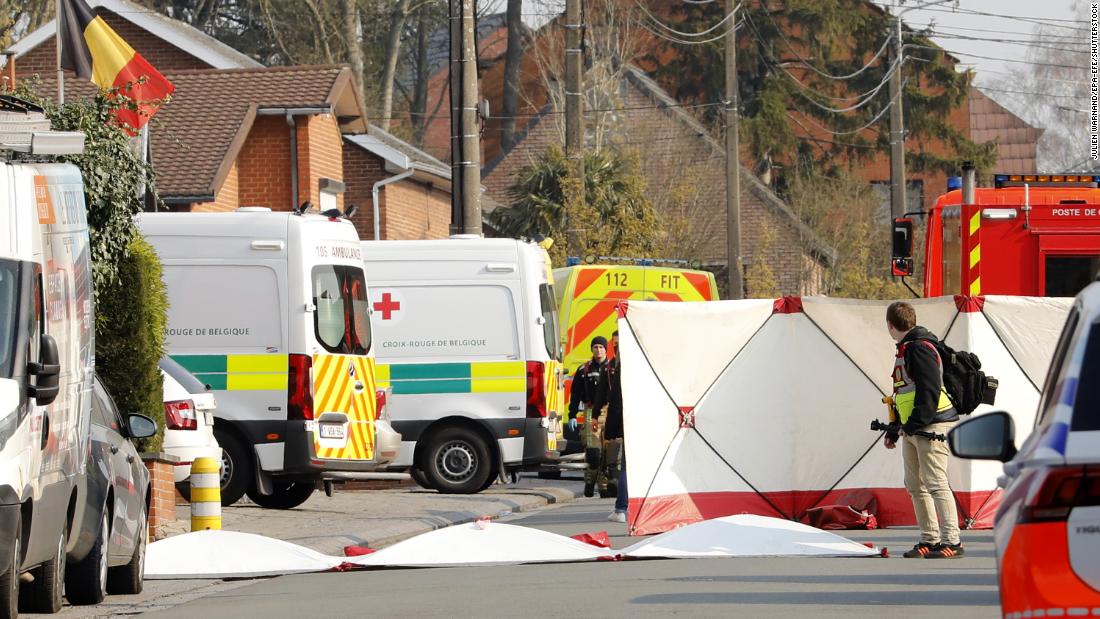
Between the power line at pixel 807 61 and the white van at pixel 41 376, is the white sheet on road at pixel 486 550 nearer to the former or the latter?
the white van at pixel 41 376

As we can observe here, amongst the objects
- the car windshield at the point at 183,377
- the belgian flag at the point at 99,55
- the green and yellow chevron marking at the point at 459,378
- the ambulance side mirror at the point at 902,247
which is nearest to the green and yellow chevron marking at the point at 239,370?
the car windshield at the point at 183,377

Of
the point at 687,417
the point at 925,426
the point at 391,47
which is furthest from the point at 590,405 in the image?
the point at 391,47

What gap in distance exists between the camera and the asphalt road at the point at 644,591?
10516mm

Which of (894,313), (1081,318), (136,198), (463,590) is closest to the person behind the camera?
(1081,318)

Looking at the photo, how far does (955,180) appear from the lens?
764 inches

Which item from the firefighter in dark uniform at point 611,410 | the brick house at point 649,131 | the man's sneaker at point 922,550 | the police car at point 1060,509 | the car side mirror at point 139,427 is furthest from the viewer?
the brick house at point 649,131

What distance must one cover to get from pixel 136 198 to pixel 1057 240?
7.83 meters

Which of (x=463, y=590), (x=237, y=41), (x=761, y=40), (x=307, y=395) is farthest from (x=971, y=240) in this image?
(x=761, y=40)

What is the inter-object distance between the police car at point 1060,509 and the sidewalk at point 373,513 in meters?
10.2

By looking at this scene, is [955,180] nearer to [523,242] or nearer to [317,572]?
[523,242]

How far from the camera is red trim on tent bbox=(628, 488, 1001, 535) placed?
16188 mm

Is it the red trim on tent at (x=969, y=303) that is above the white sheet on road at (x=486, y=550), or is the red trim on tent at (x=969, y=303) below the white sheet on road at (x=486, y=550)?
above

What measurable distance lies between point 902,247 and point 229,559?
825 centimetres

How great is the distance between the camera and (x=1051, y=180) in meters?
18.6
